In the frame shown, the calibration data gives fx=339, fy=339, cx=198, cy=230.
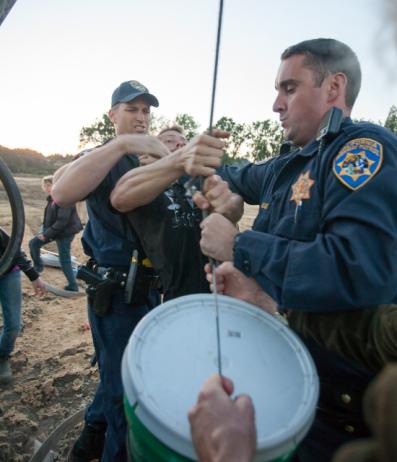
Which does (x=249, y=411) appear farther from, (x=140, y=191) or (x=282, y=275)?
(x=140, y=191)

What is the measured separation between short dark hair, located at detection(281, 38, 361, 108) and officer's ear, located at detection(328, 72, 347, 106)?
22mm

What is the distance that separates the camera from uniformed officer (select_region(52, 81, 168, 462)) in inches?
72.5

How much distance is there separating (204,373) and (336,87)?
1.38 meters

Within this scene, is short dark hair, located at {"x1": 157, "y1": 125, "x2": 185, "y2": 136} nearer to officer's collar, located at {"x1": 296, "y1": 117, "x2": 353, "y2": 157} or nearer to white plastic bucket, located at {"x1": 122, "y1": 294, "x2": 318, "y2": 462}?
officer's collar, located at {"x1": 296, "y1": 117, "x2": 353, "y2": 157}

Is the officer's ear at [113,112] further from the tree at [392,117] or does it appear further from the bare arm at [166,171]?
the tree at [392,117]

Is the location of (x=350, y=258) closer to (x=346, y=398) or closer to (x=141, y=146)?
(x=346, y=398)

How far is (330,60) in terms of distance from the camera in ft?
5.12

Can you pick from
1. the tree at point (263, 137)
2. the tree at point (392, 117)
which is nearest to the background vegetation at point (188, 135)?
the tree at point (263, 137)

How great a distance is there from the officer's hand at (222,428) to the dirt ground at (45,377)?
2245 mm

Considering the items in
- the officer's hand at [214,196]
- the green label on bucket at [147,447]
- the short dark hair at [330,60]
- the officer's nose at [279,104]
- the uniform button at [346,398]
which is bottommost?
the uniform button at [346,398]

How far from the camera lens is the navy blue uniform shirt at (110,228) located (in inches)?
79.5

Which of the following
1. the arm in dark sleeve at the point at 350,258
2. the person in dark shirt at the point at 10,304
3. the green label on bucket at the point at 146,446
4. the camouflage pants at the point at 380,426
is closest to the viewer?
the camouflage pants at the point at 380,426

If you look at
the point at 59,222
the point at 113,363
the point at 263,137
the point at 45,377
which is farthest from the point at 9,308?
the point at 263,137

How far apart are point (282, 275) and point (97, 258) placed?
4.79 feet
